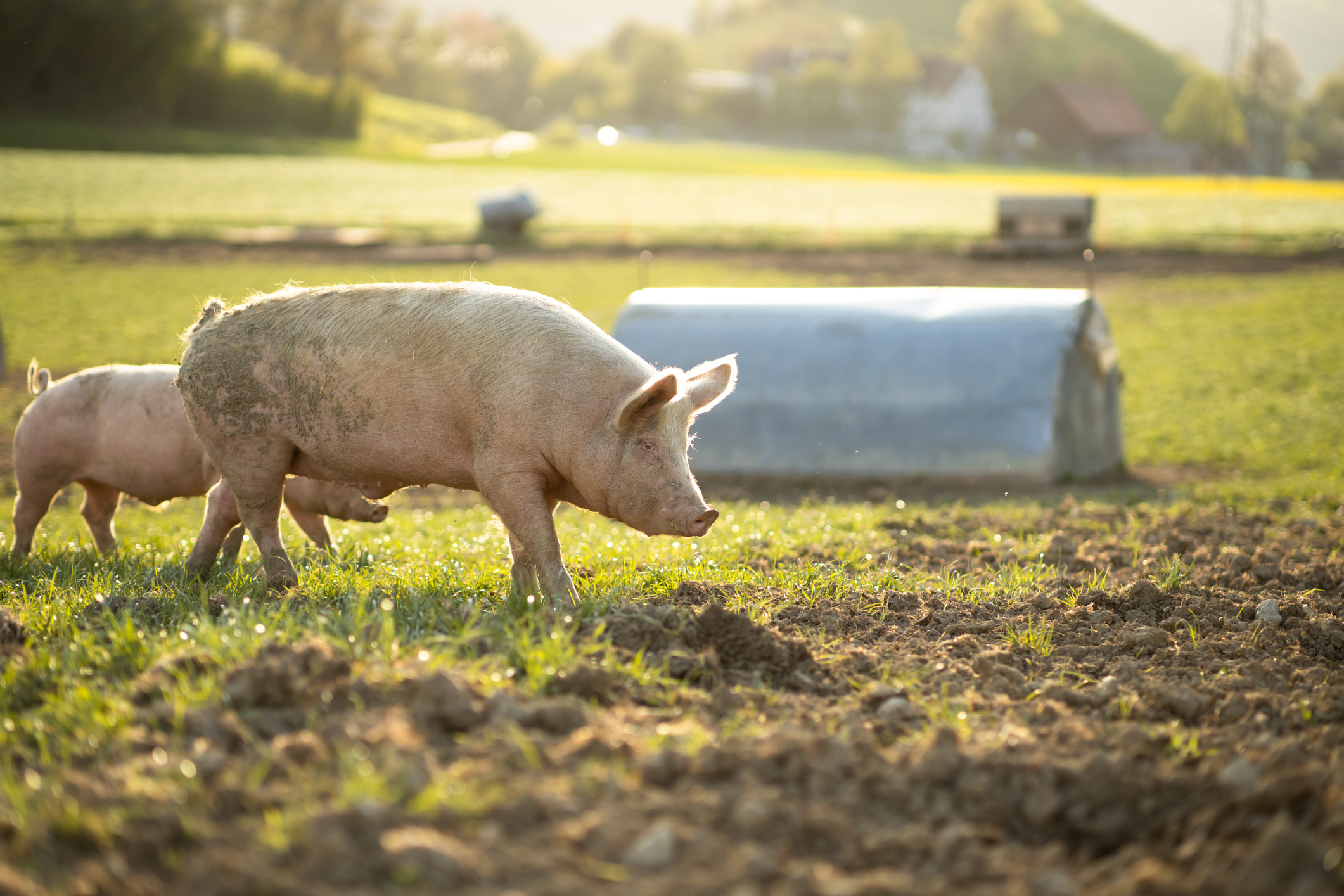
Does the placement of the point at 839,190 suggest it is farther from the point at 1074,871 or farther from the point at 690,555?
the point at 1074,871

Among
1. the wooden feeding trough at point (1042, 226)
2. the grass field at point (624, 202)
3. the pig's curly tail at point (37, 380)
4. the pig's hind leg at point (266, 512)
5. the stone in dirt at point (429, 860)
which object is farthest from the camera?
the grass field at point (624, 202)

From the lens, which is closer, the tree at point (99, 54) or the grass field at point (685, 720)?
the grass field at point (685, 720)

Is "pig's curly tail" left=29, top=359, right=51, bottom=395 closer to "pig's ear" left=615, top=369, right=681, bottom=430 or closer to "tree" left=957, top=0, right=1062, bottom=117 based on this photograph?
"pig's ear" left=615, top=369, right=681, bottom=430

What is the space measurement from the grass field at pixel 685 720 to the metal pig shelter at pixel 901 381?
2512 millimetres

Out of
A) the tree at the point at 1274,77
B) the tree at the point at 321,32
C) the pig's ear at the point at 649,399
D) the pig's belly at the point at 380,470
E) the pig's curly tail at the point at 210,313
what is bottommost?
the pig's belly at the point at 380,470

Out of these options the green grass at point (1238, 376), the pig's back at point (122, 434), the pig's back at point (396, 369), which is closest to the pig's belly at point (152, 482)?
the pig's back at point (122, 434)

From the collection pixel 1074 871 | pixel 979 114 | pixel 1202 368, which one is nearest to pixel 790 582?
pixel 1074 871

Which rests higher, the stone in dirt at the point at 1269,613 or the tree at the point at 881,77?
the tree at the point at 881,77

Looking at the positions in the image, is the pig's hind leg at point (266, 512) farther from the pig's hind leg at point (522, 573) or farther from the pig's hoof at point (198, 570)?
the pig's hind leg at point (522, 573)

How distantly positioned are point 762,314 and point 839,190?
40127mm

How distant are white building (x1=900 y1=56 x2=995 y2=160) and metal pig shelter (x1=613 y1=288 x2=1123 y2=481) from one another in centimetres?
7806

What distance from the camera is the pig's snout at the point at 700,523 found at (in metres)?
4.71

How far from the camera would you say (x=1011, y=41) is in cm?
9656

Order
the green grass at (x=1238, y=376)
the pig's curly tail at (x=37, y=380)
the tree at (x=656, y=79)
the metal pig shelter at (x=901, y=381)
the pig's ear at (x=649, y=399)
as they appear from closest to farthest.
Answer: the pig's ear at (x=649, y=399), the pig's curly tail at (x=37, y=380), the metal pig shelter at (x=901, y=381), the green grass at (x=1238, y=376), the tree at (x=656, y=79)
